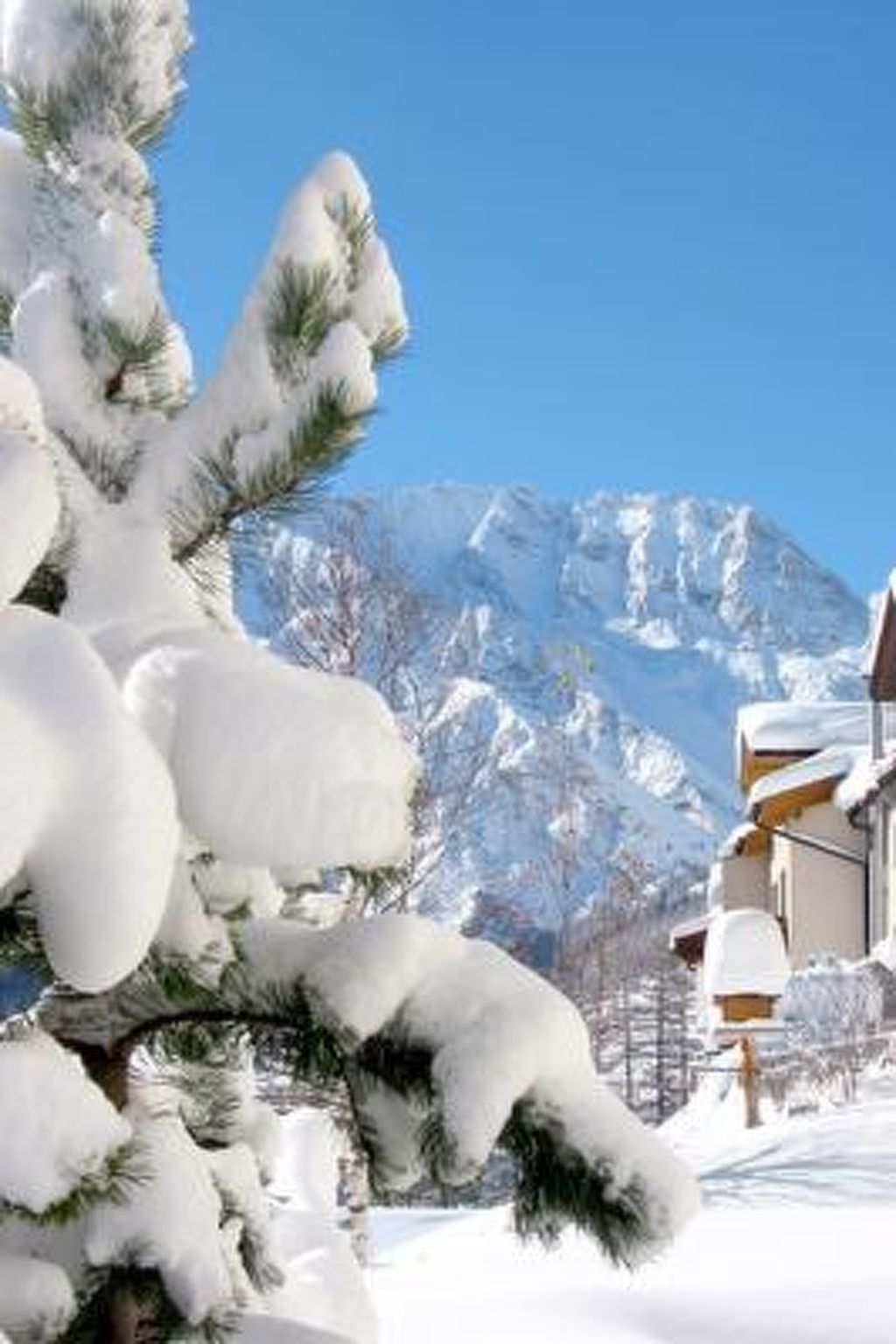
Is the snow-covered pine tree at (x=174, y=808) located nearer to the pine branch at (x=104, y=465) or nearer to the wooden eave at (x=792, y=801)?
the pine branch at (x=104, y=465)

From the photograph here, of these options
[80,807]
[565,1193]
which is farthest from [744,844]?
[80,807]

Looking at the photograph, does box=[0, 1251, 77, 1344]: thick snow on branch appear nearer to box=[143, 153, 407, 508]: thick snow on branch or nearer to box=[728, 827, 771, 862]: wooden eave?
box=[143, 153, 407, 508]: thick snow on branch

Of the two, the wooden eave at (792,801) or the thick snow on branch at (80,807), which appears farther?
the wooden eave at (792,801)

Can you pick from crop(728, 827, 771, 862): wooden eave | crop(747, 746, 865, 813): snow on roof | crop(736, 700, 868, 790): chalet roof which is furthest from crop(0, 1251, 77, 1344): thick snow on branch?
crop(728, 827, 771, 862): wooden eave

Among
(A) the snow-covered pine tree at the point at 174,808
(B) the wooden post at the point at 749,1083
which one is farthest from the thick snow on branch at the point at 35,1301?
(B) the wooden post at the point at 749,1083

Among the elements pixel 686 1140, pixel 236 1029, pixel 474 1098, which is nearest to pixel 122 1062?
pixel 236 1029

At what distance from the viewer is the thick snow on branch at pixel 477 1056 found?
6.34 ft

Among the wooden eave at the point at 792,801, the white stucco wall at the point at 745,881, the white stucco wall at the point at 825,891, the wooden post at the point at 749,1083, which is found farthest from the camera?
the white stucco wall at the point at 745,881

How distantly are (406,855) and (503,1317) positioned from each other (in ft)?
18.6

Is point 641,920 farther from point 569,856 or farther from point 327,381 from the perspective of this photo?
point 327,381

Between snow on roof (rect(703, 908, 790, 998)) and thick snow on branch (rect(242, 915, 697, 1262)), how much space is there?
49.4 ft

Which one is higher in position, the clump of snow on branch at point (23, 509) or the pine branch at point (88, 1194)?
the clump of snow on branch at point (23, 509)

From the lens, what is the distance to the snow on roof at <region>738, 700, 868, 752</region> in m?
30.2

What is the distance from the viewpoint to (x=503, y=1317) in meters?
7.06
